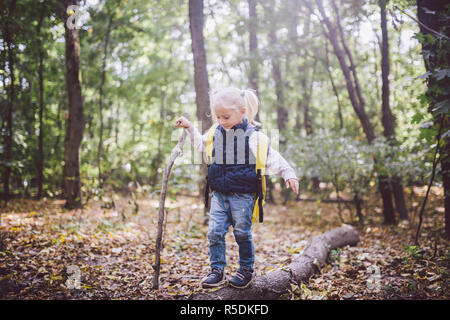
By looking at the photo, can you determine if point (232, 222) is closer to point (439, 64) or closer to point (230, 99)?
point (230, 99)

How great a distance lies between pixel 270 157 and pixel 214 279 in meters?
1.39

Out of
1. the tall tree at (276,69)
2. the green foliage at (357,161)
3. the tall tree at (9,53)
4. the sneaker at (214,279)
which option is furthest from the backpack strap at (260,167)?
the tall tree at (276,69)

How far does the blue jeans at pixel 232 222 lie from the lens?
10.1 feet

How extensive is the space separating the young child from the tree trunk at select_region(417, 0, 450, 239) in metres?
2.39

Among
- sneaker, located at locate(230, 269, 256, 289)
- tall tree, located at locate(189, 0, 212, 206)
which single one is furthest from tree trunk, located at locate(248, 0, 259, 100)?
sneaker, located at locate(230, 269, 256, 289)

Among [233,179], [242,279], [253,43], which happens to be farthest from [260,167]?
[253,43]

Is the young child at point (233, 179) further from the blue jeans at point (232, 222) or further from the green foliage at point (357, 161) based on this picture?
the green foliage at point (357, 161)

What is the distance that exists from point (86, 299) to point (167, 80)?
1302 cm

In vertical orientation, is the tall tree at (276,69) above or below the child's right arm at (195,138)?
above

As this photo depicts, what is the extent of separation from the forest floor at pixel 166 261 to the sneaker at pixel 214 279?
0.33 metres

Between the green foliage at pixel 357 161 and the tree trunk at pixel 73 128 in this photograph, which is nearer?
the green foliage at pixel 357 161

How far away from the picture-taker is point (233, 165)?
3090 mm
